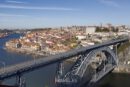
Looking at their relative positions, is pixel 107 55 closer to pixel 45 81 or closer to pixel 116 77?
pixel 116 77

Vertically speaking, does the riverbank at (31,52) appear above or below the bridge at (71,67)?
below

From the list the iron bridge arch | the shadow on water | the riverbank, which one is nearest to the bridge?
the iron bridge arch

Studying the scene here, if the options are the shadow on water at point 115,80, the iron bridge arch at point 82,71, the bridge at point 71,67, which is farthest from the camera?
the shadow on water at point 115,80

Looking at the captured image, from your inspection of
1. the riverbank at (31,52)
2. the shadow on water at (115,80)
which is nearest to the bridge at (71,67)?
the shadow on water at (115,80)

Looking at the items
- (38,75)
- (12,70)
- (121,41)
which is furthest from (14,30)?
(12,70)

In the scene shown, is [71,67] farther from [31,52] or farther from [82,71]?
[31,52]

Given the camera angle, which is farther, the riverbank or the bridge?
the riverbank

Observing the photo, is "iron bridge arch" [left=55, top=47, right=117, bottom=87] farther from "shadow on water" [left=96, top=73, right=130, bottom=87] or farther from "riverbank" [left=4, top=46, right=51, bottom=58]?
"riverbank" [left=4, top=46, right=51, bottom=58]

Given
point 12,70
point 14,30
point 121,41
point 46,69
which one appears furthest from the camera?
point 14,30

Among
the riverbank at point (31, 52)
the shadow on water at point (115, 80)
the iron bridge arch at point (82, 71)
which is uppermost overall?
the iron bridge arch at point (82, 71)

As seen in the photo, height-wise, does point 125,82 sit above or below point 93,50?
below

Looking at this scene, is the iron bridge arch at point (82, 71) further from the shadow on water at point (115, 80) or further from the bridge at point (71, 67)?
the shadow on water at point (115, 80)
